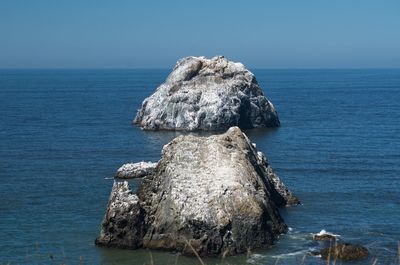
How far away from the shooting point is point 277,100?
153m

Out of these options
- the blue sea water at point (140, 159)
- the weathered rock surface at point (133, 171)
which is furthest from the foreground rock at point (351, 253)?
the weathered rock surface at point (133, 171)

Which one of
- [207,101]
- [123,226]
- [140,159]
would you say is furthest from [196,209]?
[207,101]

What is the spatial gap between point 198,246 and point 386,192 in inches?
811

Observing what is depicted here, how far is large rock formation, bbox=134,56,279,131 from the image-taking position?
92.3 meters

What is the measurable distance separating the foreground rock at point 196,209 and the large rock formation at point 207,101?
50.8 meters

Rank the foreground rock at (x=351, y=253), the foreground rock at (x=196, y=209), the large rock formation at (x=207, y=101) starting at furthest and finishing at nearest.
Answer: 1. the large rock formation at (x=207, y=101)
2. the foreground rock at (x=196, y=209)
3. the foreground rock at (x=351, y=253)

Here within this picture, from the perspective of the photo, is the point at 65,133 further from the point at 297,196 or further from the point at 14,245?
the point at 14,245

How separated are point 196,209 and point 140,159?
31.9 metres

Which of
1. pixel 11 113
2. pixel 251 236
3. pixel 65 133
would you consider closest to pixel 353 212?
pixel 251 236

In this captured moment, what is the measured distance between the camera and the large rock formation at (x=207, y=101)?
92312 mm

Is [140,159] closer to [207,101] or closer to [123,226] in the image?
[207,101]

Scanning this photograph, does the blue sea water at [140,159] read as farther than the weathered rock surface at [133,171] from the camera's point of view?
No

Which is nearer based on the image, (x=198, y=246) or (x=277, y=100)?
(x=198, y=246)

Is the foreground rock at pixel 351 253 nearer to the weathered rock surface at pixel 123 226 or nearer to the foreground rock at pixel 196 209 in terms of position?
the foreground rock at pixel 196 209
